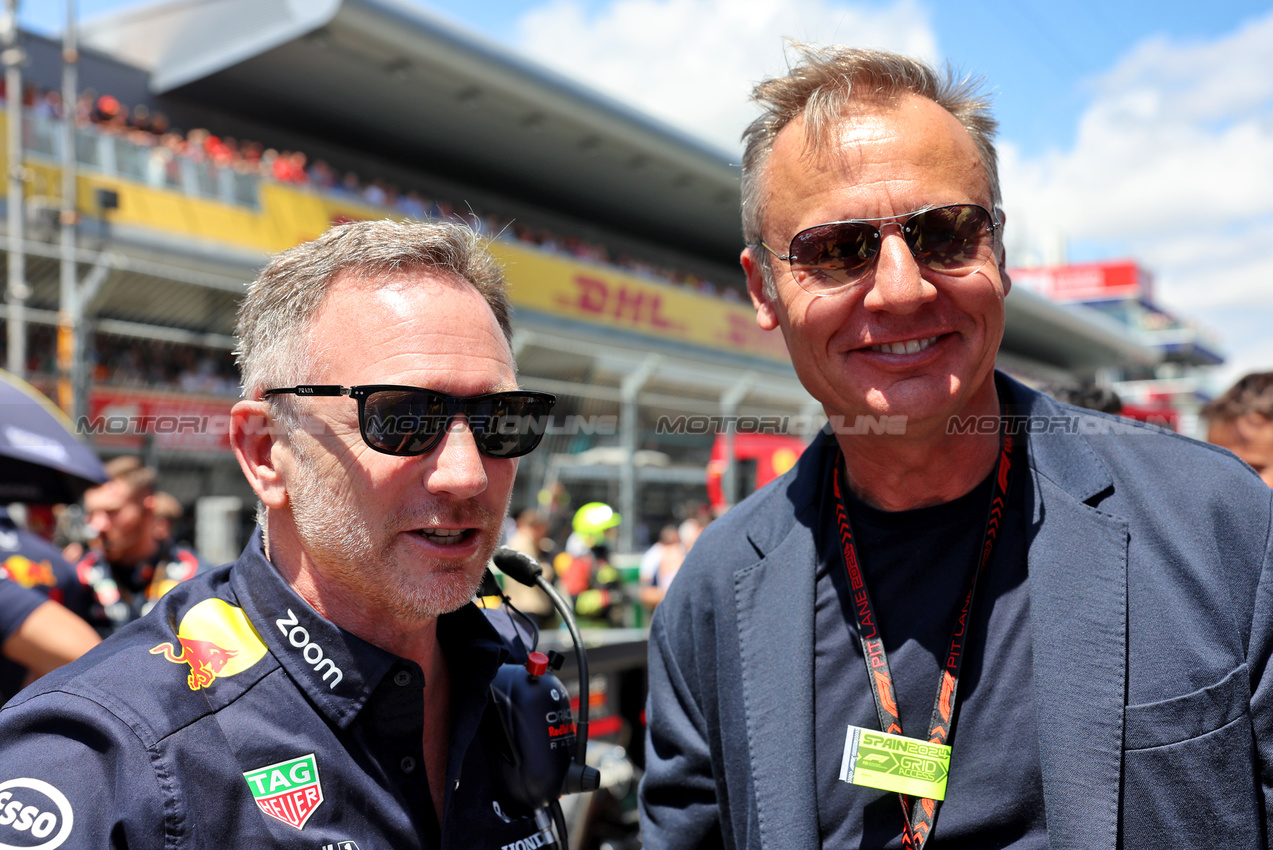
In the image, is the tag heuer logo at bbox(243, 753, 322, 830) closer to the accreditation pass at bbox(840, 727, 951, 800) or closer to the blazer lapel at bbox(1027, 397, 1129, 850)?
the accreditation pass at bbox(840, 727, 951, 800)

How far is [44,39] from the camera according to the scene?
1673 centimetres

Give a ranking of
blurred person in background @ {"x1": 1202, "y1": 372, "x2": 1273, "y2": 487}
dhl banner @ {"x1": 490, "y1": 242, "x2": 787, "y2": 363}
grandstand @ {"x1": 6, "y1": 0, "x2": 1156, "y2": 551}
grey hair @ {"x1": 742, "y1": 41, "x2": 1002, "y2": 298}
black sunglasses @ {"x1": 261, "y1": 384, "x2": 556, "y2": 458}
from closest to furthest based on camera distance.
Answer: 1. black sunglasses @ {"x1": 261, "y1": 384, "x2": 556, "y2": 458}
2. grey hair @ {"x1": 742, "y1": 41, "x2": 1002, "y2": 298}
3. blurred person in background @ {"x1": 1202, "y1": 372, "x2": 1273, "y2": 487}
4. grandstand @ {"x1": 6, "y1": 0, "x2": 1156, "y2": 551}
5. dhl banner @ {"x1": 490, "y1": 242, "x2": 787, "y2": 363}

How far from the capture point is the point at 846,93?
1.92m

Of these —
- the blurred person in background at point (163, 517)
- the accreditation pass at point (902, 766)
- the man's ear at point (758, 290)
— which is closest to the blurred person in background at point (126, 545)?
the blurred person in background at point (163, 517)

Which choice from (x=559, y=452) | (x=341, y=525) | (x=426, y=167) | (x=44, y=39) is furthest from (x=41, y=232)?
(x=426, y=167)

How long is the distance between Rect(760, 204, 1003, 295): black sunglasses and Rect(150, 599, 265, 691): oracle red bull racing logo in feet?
4.07

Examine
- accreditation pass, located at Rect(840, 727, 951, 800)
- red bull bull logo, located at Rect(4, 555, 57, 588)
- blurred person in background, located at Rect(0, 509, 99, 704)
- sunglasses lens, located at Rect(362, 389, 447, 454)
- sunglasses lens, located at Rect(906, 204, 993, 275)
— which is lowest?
accreditation pass, located at Rect(840, 727, 951, 800)

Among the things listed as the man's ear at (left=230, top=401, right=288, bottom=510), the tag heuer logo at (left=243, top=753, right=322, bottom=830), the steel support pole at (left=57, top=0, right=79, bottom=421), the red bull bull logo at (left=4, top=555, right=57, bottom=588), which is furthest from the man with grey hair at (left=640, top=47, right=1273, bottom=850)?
the steel support pole at (left=57, top=0, right=79, bottom=421)

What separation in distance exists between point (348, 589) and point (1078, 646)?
1.33m

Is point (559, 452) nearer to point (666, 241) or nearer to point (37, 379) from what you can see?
point (37, 379)

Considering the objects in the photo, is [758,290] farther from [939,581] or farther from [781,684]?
[781,684]

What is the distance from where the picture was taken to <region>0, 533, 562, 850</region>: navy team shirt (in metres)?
1.39

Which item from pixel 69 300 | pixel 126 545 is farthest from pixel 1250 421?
pixel 69 300

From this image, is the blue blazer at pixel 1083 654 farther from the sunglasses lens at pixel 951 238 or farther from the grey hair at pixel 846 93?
the grey hair at pixel 846 93
